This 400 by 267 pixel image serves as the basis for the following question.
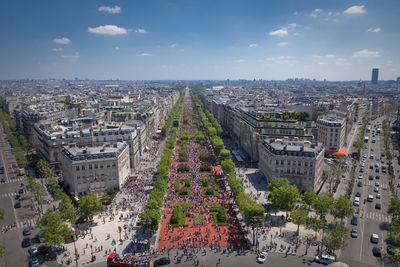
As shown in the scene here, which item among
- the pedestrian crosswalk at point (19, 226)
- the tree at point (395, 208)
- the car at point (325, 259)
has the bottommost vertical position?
the pedestrian crosswalk at point (19, 226)

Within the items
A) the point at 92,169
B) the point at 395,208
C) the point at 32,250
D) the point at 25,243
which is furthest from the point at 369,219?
the point at 25,243

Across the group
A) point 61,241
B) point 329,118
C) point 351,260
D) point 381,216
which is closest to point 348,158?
point 329,118

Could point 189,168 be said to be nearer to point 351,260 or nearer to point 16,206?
point 16,206

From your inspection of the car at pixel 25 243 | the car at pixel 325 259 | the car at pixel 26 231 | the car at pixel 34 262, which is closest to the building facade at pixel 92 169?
the car at pixel 26 231

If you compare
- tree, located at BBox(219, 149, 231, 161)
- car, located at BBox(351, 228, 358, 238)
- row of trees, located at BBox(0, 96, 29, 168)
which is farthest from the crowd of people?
row of trees, located at BBox(0, 96, 29, 168)

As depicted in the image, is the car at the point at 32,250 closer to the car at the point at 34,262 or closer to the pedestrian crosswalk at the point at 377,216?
the car at the point at 34,262

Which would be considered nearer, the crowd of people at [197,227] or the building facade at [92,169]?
the crowd of people at [197,227]
